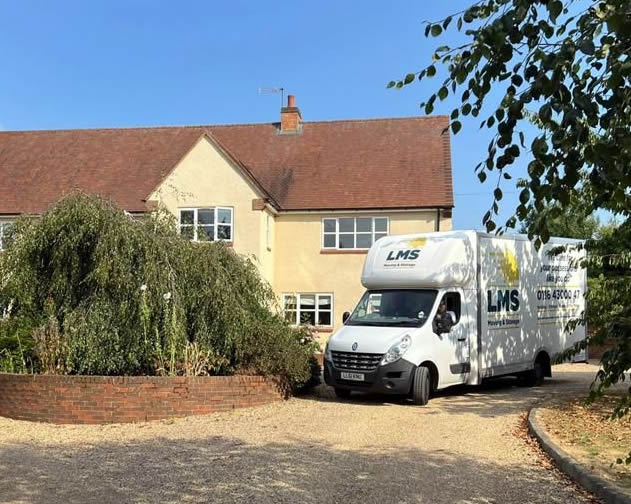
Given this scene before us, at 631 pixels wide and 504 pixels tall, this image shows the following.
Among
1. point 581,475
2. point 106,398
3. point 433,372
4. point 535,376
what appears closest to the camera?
point 581,475

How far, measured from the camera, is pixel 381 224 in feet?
82.0

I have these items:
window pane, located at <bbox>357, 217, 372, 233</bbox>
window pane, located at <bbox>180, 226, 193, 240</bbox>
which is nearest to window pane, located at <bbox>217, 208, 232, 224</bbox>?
window pane, located at <bbox>357, 217, 372, 233</bbox>

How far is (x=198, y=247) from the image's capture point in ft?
41.5

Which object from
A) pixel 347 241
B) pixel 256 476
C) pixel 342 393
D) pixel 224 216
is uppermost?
pixel 224 216

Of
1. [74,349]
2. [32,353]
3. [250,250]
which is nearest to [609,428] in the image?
[74,349]

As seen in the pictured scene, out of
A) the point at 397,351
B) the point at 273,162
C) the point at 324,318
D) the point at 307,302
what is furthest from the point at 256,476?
the point at 273,162

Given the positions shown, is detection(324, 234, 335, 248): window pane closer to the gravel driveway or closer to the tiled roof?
the tiled roof

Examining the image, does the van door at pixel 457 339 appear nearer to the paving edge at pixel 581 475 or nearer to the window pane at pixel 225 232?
the paving edge at pixel 581 475

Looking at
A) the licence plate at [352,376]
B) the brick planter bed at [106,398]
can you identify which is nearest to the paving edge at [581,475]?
the licence plate at [352,376]

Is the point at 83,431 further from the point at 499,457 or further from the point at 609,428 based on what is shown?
the point at 609,428

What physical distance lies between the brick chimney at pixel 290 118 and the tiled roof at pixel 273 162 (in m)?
0.42

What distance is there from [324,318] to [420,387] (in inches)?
536

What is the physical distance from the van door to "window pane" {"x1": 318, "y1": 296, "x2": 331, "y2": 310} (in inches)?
488

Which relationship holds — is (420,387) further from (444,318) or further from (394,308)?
(394,308)
